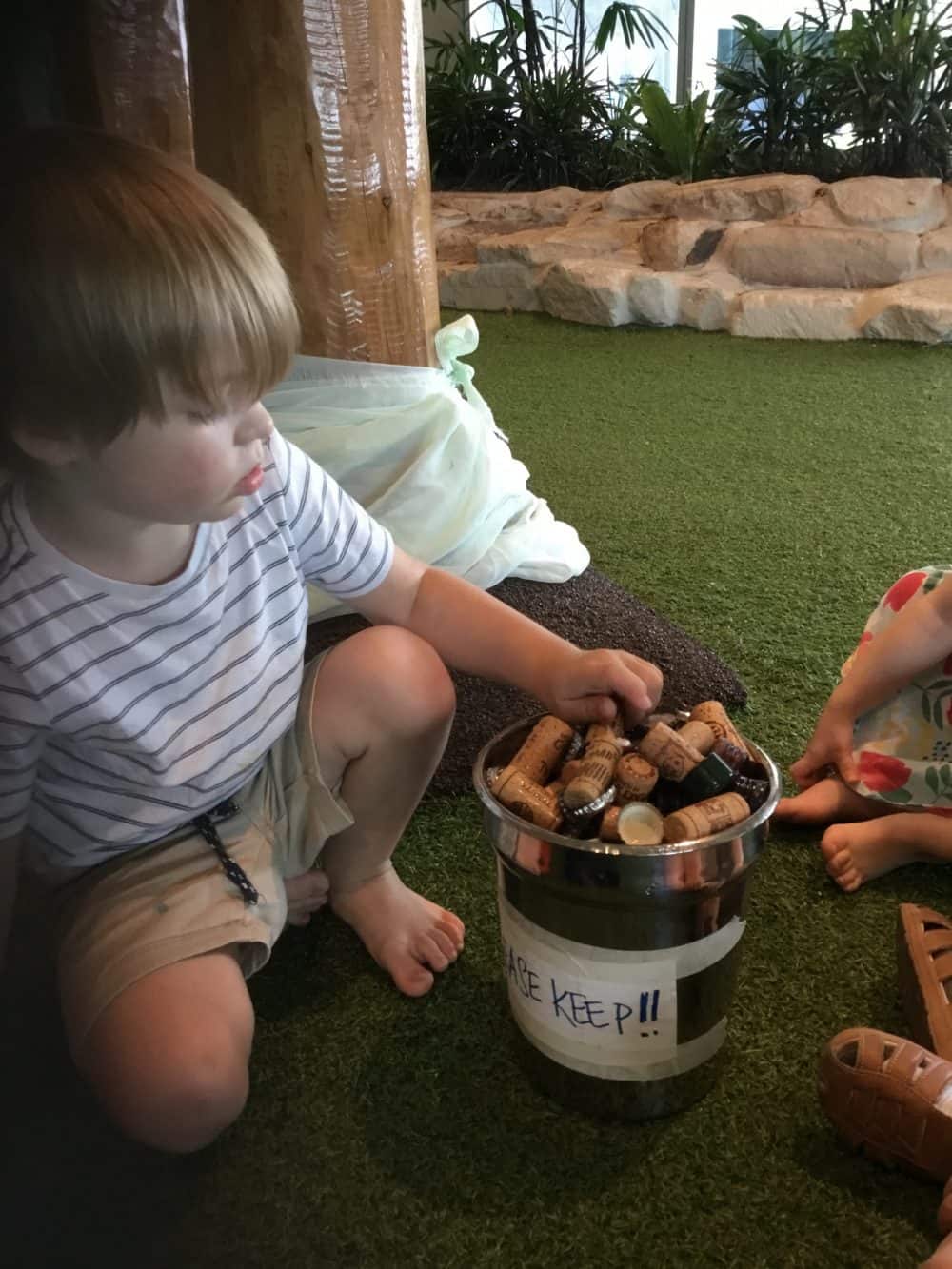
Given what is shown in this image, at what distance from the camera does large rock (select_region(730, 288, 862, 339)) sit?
8.46 feet

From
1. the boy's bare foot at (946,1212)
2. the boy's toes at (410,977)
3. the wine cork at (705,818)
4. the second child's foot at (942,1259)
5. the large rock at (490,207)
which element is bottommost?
the boy's toes at (410,977)

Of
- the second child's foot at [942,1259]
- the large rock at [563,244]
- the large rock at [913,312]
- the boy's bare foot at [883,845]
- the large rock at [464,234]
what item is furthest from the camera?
the large rock at [464,234]

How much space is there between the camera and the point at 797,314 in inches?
103

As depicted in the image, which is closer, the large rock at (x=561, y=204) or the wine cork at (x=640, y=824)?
the wine cork at (x=640, y=824)

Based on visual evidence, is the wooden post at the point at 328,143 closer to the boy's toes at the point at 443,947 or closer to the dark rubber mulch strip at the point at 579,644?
the dark rubber mulch strip at the point at 579,644

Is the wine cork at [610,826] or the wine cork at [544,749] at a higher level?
the wine cork at [544,749]

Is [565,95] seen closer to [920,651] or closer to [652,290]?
[652,290]

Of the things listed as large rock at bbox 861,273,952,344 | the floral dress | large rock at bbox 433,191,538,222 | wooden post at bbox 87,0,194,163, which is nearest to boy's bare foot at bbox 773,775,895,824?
the floral dress

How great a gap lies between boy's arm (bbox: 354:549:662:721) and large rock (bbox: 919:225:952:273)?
7.75ft

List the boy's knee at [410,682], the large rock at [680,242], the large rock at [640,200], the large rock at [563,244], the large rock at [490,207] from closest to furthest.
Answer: the boy's knee at [410,682] < the large rock at [680,242] < the large rock at [563,244] < the large rock at [640,200] < the large rock at [490,207]

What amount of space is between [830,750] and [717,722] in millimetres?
288

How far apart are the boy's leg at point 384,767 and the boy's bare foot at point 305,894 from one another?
0.01 m

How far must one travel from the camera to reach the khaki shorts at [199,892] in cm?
67

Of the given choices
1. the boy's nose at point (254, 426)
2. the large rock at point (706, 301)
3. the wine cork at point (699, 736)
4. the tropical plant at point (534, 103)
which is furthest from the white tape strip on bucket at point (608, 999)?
the tropical plant at point (534, 103)
